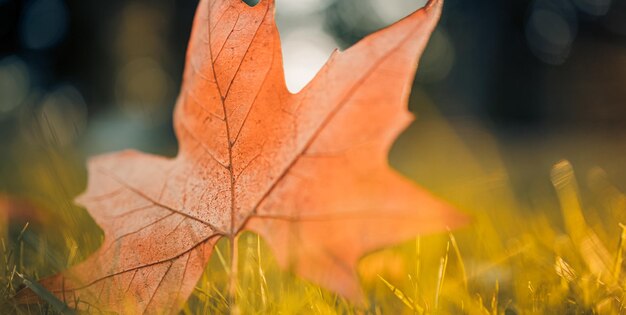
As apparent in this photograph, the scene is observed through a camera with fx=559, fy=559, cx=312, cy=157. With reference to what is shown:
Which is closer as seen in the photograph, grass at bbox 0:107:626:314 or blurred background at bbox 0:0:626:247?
grass at bbox 0:107:626:314

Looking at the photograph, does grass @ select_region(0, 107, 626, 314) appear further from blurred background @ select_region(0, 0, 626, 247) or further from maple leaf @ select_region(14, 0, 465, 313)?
blurred background @ select_region(0, 0, 626, 247)

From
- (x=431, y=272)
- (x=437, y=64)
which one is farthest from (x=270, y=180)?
(x=437, y=64)

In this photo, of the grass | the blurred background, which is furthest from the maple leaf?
the blurred background

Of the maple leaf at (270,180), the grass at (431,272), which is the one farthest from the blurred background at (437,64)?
the maple leaf at (270,180)

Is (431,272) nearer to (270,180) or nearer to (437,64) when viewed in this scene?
(270,180)

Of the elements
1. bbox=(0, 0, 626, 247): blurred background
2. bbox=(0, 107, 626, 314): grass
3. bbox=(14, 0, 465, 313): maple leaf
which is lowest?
bbox=(0, 0, 626, 247): blurred background

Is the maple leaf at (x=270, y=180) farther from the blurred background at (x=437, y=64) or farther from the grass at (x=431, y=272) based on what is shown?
the blurred background at (x=437, y=64)

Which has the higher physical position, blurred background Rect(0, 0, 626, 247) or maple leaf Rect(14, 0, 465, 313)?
maple leaf Rect(14, 0, 465, 313)

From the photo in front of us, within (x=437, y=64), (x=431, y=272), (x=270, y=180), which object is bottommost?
(x=437, y=64)

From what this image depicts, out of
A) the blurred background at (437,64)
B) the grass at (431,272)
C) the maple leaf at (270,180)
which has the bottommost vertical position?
the blurred background at (437,64)
